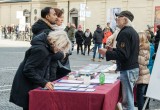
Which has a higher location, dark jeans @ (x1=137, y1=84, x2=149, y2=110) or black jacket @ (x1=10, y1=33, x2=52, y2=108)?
black jacket @ (x1=10, y1=33, x2=52, y2=108)

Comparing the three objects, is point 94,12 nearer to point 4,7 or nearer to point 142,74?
point 4,7

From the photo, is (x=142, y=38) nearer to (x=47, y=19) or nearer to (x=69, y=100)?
(x=47, y=19)

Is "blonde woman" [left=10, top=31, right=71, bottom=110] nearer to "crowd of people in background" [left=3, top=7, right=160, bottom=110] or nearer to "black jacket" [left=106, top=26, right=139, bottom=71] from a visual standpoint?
"crowd of people in background" [left=3, top=7, right=160, bottom=110]

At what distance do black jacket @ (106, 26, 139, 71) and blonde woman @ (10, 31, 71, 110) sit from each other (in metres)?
1.16

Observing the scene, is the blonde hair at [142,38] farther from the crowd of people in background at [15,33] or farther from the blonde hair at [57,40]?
the crowd of people in background at [15,33]

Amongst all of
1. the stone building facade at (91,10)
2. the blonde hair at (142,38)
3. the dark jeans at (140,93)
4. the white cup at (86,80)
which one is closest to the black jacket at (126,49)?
the white cup at (86,80)

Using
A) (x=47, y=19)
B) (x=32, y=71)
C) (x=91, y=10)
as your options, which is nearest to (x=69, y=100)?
(x=32, y=71)

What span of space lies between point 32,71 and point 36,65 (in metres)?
0.08

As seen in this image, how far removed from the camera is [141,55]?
7352 millimetres

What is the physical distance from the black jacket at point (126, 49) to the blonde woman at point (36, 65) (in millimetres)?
1165

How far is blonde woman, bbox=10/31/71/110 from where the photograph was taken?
15.6 ft

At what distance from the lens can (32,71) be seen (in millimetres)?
4758

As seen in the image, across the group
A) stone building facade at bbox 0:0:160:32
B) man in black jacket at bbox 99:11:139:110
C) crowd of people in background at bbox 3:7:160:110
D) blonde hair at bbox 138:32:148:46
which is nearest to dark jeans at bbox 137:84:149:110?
crowd of people in background at bbox 3:7:160:110

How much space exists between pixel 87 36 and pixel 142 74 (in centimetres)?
1749
